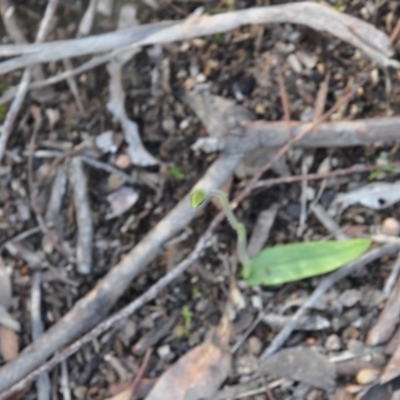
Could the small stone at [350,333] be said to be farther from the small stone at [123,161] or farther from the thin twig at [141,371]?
the small stone at [123,161]

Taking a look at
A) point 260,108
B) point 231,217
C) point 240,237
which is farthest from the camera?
point 260,108

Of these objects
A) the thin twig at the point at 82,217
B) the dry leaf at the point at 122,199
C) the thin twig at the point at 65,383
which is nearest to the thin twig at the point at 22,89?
the thin twig at the point at 82,217

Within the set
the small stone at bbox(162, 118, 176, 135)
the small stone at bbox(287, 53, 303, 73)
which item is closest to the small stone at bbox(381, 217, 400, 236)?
the small stone at bbox(287, 53, 303, 73)

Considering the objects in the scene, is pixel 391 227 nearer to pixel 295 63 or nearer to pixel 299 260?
pixel 299 260

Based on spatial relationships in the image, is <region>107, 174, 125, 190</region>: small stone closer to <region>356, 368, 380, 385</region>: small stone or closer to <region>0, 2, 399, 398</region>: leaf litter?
<region>0, 2, 399, 398</region>: leaf litter

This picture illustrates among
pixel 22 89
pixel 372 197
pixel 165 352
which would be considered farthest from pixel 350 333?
pixel 22 89

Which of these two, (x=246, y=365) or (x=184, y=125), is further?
(x=184, y=125)

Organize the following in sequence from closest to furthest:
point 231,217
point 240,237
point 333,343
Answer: point 231,217, point 240,237, point 333,343

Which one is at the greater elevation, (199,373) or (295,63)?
(295,63)
